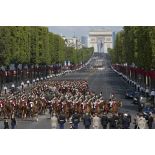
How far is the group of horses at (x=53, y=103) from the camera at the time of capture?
39031mm

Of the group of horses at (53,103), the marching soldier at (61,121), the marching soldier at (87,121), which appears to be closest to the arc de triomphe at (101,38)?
the group of horses at (53,103)

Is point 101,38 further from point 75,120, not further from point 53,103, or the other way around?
point 75,120

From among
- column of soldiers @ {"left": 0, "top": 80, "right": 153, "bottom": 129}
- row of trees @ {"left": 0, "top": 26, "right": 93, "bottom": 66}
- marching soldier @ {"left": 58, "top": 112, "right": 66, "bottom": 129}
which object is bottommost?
marching soldier @ {"left": 58, "top": 112, "right": 66, "bottom": 129}

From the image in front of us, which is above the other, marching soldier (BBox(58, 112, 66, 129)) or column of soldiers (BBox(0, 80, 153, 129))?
column of soldiers (BBox(0, 80, 153, 129))

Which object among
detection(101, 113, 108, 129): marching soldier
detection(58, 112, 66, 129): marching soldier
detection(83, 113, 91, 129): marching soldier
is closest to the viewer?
detection(101, 113, 108, 129): marching soldier

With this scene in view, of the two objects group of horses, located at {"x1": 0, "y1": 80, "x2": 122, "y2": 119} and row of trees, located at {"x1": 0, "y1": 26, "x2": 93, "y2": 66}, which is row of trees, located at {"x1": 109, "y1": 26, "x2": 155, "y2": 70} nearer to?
group of horses, located at {"x1": 0, "y1": 80, "x2": 122, "y2": 119}

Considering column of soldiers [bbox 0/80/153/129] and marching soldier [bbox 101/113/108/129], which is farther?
column of soldiers [bbox 0/80/153/129]

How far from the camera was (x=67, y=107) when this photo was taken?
1556 inches

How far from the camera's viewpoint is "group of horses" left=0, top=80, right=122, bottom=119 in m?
39.0

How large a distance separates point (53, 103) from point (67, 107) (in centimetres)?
123

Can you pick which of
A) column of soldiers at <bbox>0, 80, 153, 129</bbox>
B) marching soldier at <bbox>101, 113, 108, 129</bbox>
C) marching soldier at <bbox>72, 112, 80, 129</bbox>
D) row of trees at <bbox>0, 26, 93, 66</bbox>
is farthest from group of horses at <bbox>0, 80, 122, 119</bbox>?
row of trees at <bbox>0, 26, 93, 66</bbox>

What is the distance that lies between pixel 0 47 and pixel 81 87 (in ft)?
35.8

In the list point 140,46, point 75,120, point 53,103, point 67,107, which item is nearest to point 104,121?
point 75,120
